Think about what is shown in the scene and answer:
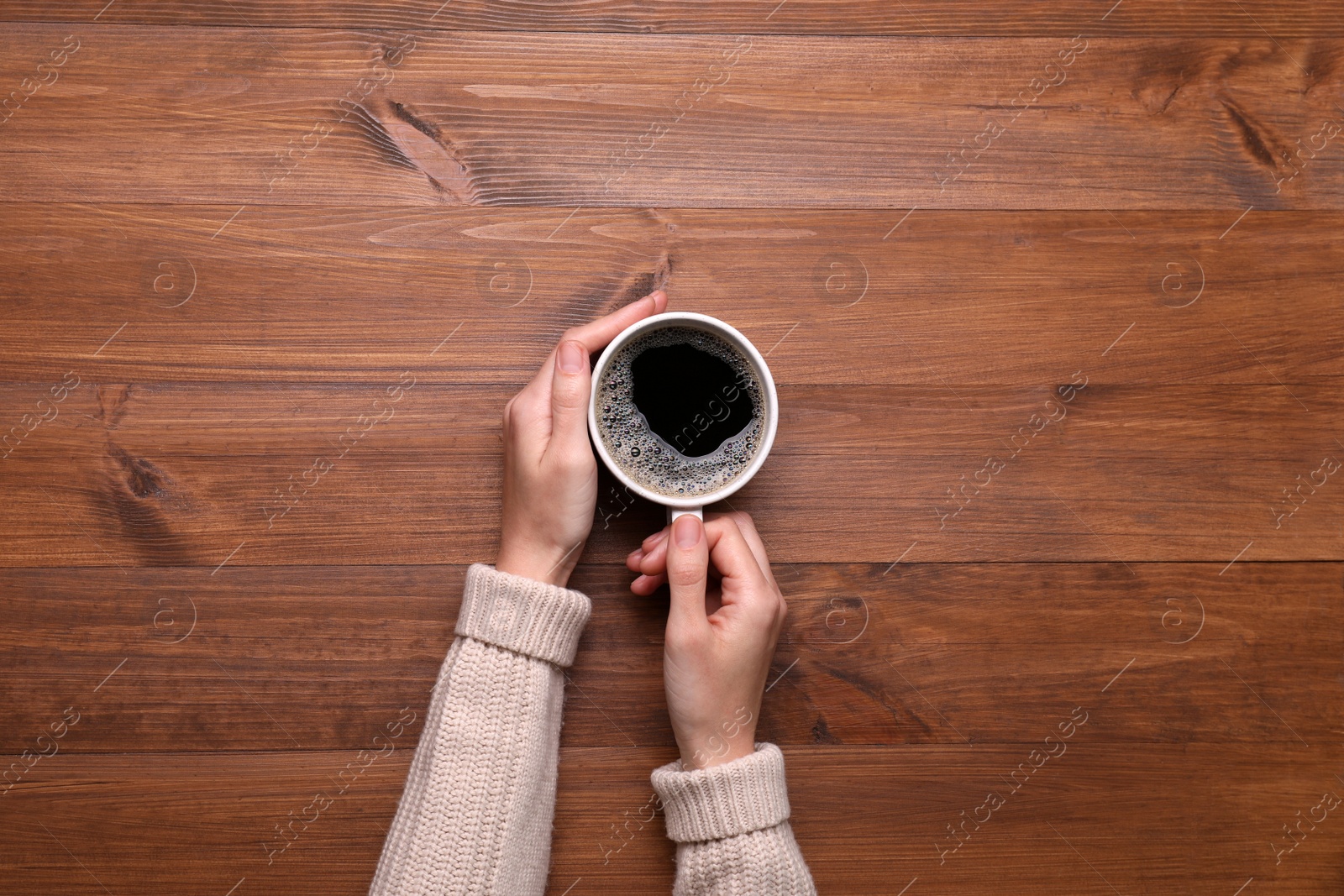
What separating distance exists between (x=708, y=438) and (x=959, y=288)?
0.37 metres

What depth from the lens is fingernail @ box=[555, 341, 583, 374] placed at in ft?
2.81

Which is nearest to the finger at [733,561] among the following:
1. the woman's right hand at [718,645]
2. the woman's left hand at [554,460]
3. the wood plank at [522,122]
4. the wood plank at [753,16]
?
the woman's right hand at [718,645]

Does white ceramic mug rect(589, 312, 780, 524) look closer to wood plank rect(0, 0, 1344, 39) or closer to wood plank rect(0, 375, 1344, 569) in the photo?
wood plank rect(0, 375, 1344, 569)

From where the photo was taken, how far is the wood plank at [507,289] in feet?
3.06

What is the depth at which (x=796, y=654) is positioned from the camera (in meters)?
0.95

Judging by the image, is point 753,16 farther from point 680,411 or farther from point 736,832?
point 736,832

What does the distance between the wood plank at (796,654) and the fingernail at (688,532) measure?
0.14 m

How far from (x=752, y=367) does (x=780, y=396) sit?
0.12 metres

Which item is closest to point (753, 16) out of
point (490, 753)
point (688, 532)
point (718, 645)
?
point (688, 532)

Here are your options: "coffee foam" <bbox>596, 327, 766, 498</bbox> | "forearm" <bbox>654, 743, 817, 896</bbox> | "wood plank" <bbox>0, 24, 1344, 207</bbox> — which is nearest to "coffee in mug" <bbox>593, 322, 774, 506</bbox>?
"coffee foam" <bbox>596, 327, 766, 498</bbox>

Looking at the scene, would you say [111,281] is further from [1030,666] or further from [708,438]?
[1030,666]

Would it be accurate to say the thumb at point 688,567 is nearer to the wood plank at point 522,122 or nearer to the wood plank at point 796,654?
the wood plank at point 796,654

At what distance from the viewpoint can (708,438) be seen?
0.87 m

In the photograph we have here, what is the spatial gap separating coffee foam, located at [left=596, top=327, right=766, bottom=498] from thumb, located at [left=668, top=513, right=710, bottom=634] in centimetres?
4
